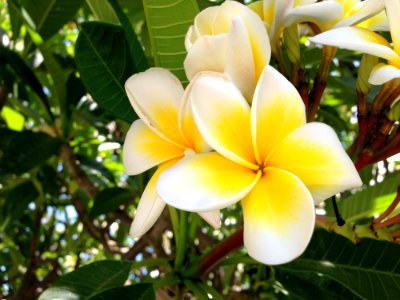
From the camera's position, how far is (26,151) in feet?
4.62

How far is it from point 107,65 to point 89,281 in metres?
0.34

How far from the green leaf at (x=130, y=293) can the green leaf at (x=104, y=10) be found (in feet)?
1.39

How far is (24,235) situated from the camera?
2.18m

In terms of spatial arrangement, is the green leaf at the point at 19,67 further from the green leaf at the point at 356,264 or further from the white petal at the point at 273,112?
the white petal at the point at 273,112

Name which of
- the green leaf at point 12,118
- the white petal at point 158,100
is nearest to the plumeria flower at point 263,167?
the white petal at point 158,100

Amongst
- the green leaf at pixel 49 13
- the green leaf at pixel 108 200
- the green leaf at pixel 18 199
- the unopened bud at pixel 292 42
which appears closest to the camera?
the unopened bud at pixel 292 42

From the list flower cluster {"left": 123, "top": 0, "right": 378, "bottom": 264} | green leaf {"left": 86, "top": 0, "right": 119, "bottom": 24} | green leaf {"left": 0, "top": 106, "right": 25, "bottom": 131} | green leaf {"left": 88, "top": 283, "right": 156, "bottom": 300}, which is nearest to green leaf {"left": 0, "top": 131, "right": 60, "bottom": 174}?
green leaf {"left": 0, "top": 106, "right": 25, "bottom": 131}

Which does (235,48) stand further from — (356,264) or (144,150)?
(356,264)

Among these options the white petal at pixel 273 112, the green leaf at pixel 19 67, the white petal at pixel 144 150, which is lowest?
the green leaf at pixel 19 67

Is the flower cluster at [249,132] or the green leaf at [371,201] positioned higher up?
the flower cluster at [249,132]

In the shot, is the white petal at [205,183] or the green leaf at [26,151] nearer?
the white petal at [205,183]

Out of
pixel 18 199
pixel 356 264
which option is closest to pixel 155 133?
pixel 356 264

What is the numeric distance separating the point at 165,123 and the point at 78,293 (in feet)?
1.09

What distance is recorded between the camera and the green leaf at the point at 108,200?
4.58ft
